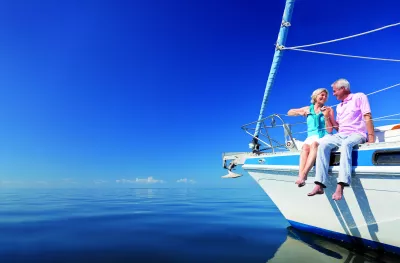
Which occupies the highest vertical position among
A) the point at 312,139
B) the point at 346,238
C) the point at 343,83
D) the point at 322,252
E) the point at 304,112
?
the point at 343,83

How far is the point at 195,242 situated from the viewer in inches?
247

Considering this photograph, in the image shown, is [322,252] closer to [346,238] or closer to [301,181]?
[346,238]

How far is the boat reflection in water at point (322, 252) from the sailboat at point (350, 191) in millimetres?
134

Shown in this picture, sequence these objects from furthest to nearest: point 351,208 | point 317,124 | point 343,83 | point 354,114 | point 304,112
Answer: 1. point 304,112
2. point 317,124
3. point 351,208
4. point 343,83
5. point 354,114

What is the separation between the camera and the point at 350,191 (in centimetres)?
483

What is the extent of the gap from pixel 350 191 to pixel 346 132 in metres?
1.07

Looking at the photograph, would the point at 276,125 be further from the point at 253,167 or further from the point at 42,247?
the point at 42,247

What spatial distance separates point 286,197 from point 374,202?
232 centimetres

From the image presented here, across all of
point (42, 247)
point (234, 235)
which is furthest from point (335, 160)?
point (42, 247)

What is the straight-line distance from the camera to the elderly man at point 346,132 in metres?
4.35

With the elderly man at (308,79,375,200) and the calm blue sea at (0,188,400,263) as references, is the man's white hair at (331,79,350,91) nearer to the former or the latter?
the elderly man at (308,79,375,200)

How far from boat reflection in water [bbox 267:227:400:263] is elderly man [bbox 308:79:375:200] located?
155 cm

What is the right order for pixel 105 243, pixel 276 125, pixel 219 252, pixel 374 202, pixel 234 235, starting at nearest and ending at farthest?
pixel 374 202, pixel 219 252, pixel 105 243, pixel 276 125, pixel 234 235

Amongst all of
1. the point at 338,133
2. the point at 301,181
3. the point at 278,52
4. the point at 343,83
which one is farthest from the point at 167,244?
the point at 278,52
